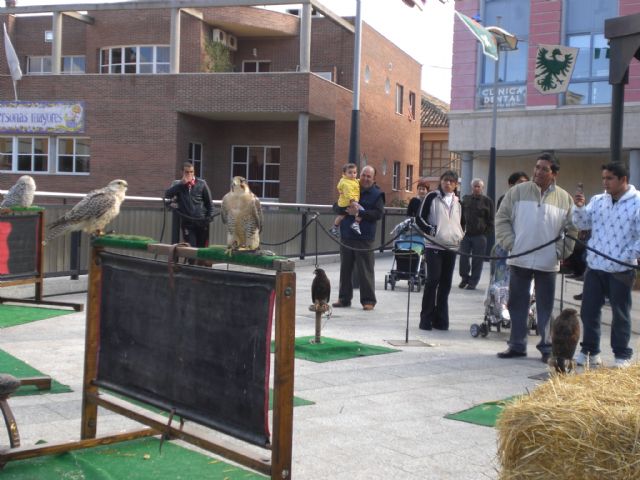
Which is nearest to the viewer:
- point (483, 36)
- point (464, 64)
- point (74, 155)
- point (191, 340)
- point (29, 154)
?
point (191, 340)

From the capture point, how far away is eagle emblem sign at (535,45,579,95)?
22984 millimetres

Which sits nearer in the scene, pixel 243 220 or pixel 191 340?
pixel 191 340

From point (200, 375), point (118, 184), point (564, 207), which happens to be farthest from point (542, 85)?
point (200, 375)

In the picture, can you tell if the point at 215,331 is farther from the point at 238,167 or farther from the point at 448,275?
the point at 238,167

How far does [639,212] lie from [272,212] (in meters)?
12.2

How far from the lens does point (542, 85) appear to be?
2352cm

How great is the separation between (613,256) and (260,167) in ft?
95.2

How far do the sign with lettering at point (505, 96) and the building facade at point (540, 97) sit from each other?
0.11ft

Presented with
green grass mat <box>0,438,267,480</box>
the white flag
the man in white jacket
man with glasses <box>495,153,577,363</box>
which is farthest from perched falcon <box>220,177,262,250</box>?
the white flag

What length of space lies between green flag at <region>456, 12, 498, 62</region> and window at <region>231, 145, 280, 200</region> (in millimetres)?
14509

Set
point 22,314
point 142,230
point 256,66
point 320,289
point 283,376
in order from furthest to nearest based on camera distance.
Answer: point 256,66 → point 142,230 → point 22,314 → point 320,289 → point 283,376

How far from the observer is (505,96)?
2769 cm

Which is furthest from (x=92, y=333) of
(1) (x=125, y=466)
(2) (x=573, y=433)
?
(2) (x=573, y=433)

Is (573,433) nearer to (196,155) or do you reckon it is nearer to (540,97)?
(540,97)
